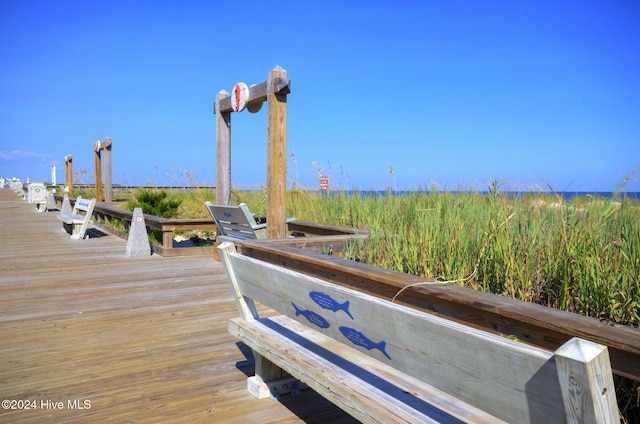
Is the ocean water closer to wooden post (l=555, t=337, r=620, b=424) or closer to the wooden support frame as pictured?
the wooden support frame

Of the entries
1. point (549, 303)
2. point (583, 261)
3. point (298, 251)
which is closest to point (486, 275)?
point (549, 303)

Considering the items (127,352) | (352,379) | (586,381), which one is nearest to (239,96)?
(127,352)

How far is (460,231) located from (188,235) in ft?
31.3

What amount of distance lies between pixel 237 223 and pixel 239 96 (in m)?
1.73

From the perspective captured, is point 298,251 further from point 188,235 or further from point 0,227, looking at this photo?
point 0,227

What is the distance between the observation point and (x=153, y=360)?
3455 mm

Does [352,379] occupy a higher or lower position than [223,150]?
lower

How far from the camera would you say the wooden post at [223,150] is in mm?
7703

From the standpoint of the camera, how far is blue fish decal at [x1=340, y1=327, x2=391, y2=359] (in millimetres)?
1806

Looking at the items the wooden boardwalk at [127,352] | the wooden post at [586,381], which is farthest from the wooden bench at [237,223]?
the wooden post at [586,381]

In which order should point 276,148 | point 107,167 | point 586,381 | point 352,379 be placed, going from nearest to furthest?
1. point 586,381
2. point 352,379
3. point 276,148
4. point 107,167

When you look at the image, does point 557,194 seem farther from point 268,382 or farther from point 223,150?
point 223,150

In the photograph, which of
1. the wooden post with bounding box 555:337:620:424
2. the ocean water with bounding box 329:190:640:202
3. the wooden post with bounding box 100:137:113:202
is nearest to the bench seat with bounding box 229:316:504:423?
the wooden post with bounding box 555:337:620:424

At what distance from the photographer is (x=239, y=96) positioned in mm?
6895
